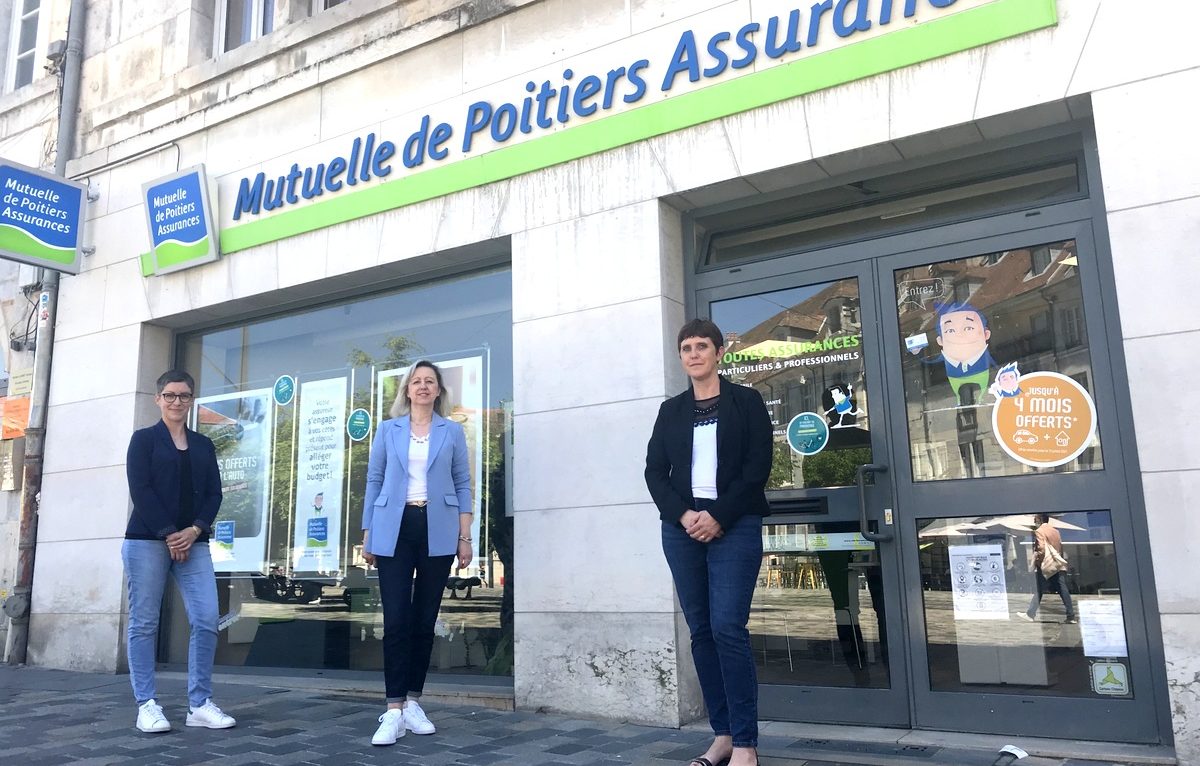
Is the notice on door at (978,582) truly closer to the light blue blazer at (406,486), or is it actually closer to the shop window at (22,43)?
the light blue blazer at (406,486)

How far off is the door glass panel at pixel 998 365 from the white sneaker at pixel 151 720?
13.2 feet

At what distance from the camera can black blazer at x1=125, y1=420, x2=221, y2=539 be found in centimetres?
503

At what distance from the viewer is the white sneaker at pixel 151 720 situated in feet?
16.0

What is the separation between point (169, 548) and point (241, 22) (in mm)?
5278

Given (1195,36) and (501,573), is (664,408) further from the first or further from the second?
(1195,36)

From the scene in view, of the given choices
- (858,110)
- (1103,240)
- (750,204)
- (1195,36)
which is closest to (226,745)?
(750,204)

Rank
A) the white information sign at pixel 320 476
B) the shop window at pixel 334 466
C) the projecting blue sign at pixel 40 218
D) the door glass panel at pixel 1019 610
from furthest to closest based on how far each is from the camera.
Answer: the projecting blue sign at pixel 40 218
the white information sign at pixel 320 476
the shop window at pixel 334 466
the door glass panel at pixel 1019 610

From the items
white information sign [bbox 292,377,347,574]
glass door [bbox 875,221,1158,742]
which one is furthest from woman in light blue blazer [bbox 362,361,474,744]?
glass door [bbox 875,221,1158,742]

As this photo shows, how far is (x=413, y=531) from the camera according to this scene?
15.7 ft

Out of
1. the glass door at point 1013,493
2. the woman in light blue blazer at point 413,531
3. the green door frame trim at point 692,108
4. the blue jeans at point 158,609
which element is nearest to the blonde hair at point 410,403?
the woman in light blue blazer at point 413,531

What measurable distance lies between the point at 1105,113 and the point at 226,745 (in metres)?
5.01

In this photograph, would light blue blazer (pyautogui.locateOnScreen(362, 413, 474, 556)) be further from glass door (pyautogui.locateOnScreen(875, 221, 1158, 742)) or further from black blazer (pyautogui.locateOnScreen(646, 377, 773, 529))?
glass door (pyautogui.locateOnScreen(875, 221, 1158, 742))

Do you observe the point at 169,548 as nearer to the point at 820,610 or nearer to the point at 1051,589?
the point at 820,610

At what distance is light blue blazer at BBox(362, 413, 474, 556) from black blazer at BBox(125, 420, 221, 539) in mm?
1037
